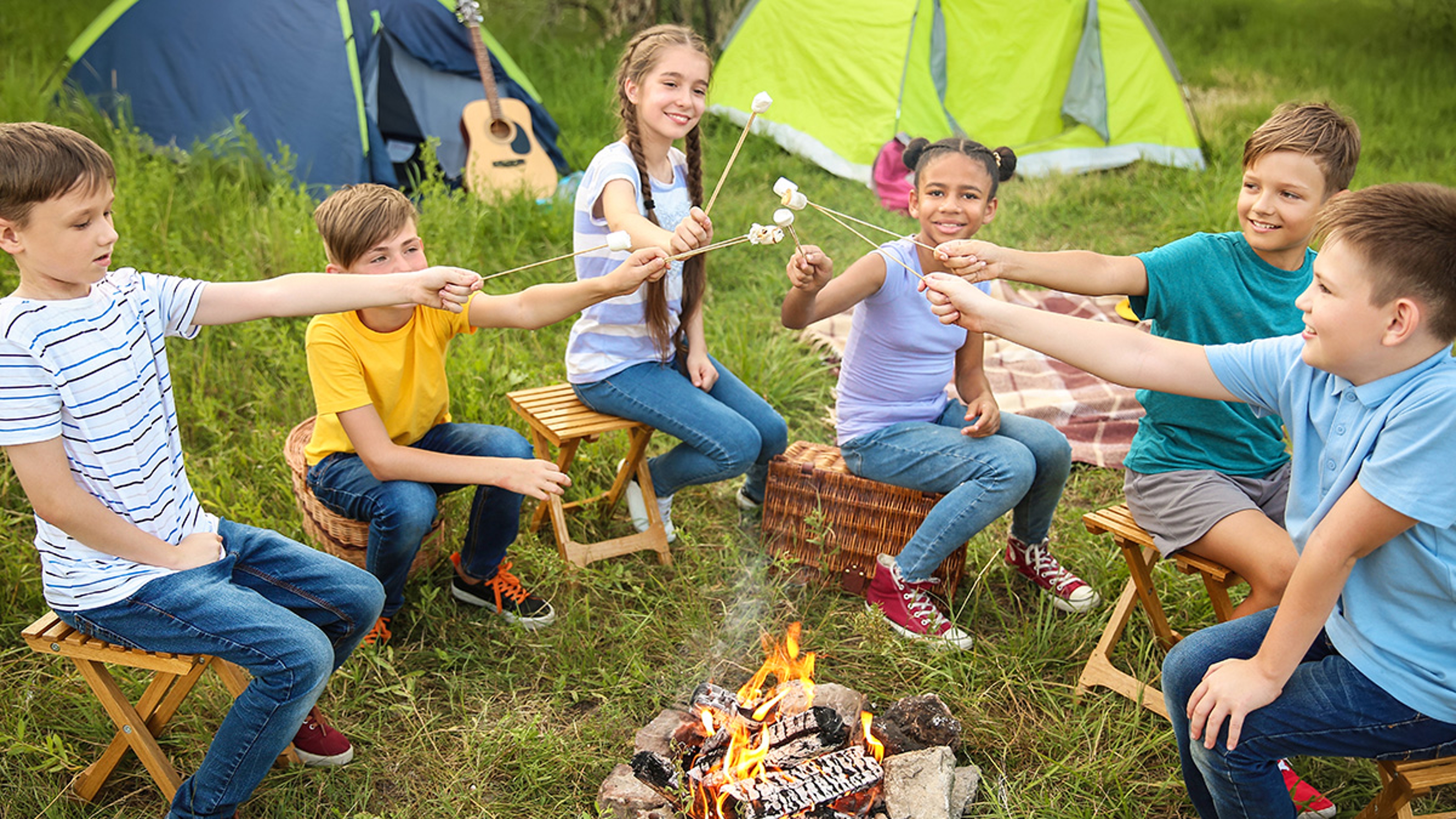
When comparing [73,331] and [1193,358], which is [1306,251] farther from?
[73,331]

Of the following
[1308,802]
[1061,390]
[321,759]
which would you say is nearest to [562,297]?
[321,759]

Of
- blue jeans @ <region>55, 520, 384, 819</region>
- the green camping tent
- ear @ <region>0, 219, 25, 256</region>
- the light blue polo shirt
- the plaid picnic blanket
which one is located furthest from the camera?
the green camping tent

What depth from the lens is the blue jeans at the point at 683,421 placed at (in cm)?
329

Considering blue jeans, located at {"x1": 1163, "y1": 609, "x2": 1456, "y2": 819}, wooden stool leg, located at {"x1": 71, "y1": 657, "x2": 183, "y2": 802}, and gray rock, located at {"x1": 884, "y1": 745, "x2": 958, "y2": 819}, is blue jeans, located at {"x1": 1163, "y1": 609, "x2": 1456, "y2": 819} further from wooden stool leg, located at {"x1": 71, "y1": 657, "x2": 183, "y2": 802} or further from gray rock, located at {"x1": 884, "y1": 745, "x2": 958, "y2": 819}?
wooden stool leg, located at {"x1": 71, "y1": 657, "x2": 183, "y2": 802}

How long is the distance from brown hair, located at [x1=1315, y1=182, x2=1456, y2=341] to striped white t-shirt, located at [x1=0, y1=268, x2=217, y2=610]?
244 cm

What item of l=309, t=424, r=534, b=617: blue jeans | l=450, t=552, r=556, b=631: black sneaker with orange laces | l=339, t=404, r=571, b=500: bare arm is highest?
l=339, t=404, r=571, b=500: bare arm

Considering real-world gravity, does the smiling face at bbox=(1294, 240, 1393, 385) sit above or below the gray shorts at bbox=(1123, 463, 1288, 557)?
above

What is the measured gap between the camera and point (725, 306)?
16.9 ft

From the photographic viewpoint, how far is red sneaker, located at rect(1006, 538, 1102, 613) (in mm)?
3127

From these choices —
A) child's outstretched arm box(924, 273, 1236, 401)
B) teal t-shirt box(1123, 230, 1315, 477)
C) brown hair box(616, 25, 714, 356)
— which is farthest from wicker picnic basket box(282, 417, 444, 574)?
teal t-shirt box(1123, 230, 1315, 477)

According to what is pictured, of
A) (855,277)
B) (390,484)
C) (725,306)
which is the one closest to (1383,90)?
(725,306)

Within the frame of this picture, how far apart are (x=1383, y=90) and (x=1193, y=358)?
783 centimetres

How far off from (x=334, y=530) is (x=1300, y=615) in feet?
8.07

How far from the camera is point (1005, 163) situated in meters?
3.14
